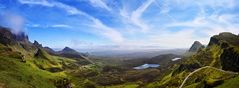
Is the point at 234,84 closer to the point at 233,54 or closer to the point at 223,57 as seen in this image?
the point at 233,54

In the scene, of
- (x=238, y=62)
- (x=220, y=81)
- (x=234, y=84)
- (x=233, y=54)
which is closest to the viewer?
(x=234, y=84)

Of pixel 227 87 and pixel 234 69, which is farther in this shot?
pixel 234 69

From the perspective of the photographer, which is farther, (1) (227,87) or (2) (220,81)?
(2) (220,81)

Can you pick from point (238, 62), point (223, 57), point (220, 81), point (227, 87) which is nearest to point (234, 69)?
point (238, 62)

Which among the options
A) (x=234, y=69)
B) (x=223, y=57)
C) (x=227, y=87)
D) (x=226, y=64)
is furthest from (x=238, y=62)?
(x=227, y=87)

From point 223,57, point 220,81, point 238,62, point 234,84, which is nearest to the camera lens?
point 234,84

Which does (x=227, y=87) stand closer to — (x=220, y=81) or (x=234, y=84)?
(x=234, y=84)

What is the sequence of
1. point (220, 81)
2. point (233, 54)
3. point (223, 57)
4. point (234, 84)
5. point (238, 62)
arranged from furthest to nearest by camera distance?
1. point (223, 57)
2. point (233, 54)
3. point (238, 62)
4. point (220, 81)
5. point (234, 84)

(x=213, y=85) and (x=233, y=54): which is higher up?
(x=233, y=54)

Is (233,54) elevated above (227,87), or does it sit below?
above
